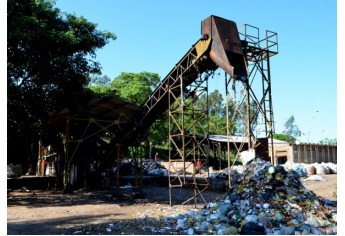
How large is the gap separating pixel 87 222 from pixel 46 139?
11.1 metres

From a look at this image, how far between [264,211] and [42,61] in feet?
34.0

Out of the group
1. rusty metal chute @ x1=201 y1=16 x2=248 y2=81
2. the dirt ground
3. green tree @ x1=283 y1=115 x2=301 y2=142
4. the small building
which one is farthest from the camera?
green tree @ x1=283 y1=115 x2=301 y2=142

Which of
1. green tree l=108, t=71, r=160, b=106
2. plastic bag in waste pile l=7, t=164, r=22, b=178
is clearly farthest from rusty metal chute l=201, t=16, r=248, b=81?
green tree l=108, t=71, r=160, b=106

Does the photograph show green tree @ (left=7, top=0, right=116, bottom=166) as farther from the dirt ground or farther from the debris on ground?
the debris on ground

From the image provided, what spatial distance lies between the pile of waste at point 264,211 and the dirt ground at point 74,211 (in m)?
1.64

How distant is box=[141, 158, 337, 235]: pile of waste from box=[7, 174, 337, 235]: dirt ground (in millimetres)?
1641

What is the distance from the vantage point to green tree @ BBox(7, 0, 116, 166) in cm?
1332

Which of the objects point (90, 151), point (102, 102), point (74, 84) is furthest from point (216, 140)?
point (74, 84)

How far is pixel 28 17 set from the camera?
1309 centimetres

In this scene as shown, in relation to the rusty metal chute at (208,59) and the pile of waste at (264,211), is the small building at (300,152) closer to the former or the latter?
the rusty metal chute at (208,59)

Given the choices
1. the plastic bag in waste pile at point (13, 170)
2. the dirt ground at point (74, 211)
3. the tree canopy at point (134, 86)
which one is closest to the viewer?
the dirt ground at point (74, 211)

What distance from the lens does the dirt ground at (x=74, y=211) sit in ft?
30.4

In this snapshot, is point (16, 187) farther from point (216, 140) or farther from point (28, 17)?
point (216, 140)

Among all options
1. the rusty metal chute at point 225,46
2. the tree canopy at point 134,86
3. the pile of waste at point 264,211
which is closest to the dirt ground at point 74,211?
the pile of waste at point 264,211
